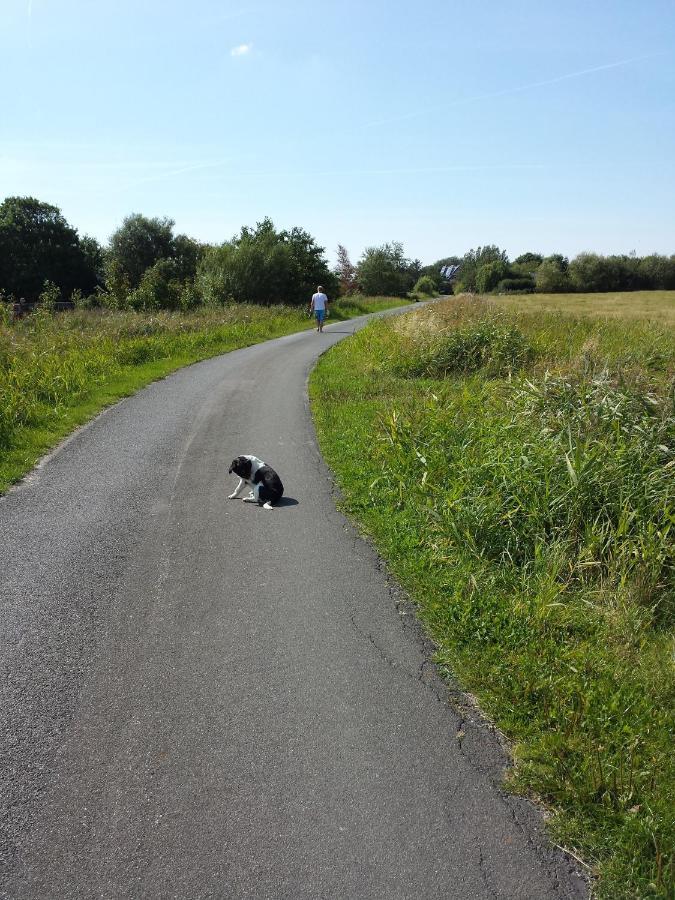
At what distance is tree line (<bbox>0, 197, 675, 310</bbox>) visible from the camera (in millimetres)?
36531

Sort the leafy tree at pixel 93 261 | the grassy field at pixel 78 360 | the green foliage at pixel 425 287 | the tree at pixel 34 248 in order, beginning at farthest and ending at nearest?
the green foliage at pixel 425 287 → the leafy tree at pixel 93 261 → the tree at pixel 34 248 → the grassy field at pixel 78 360

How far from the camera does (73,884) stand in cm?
278

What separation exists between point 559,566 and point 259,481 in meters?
3.91

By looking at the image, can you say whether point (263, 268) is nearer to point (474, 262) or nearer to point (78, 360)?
point (78, 360)

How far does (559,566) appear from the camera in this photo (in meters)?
5.39

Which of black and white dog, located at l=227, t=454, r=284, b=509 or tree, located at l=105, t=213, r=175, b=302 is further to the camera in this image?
tree, located at l=105, t=213, r=175, b=302

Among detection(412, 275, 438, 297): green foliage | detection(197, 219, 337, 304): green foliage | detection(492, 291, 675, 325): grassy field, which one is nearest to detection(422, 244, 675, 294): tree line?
detection(412, 275, 438, 297): green foliage

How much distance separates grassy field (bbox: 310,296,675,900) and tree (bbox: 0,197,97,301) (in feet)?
167

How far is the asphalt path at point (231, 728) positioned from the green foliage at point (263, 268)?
31006 mm

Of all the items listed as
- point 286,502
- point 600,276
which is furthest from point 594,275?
point 286,502

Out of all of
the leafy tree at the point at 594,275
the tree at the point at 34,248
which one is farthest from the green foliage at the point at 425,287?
the tree at the point at 34,248

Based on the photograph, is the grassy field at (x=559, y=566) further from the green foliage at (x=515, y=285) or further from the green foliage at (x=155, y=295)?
the green foliage at (x=515, y=285)

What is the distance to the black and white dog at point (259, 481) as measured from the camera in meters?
7.51

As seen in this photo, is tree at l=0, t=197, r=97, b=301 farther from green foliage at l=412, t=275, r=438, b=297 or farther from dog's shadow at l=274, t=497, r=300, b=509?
dog's shadow at l=274, t=497, r=300, b=509
